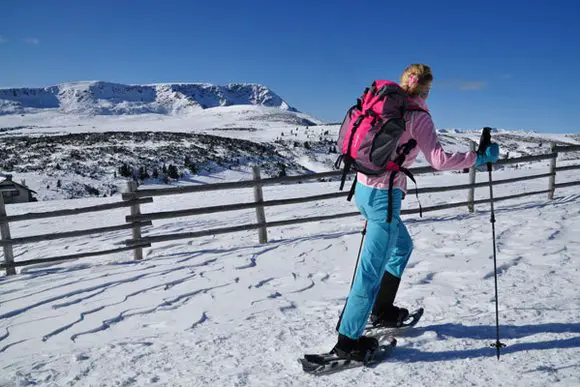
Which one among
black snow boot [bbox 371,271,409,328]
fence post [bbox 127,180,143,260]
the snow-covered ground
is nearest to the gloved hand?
black snow boot [bbox 371,271,409,328]

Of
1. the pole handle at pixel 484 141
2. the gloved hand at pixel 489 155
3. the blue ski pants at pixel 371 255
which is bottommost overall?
the blue ski pants at pixel 371 255

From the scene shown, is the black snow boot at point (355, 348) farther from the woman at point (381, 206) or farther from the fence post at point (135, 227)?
the fence post at point (135, 227)

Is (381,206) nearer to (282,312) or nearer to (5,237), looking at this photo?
(282,312)

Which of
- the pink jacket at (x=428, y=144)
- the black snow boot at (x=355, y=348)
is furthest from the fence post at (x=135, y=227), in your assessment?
the pink jacket at (x=428, y=144)

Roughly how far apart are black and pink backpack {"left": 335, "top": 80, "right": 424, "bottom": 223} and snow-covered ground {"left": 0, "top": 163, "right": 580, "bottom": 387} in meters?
1.29

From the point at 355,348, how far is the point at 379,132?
4.87 feet

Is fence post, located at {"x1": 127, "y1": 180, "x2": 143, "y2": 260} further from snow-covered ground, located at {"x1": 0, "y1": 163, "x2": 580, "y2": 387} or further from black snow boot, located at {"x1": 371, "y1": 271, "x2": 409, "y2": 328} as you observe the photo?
black snow boot, located at {"x1": 371, "y1": 271, "x2": 409, "y2": 328}

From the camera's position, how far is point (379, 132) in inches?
98.4

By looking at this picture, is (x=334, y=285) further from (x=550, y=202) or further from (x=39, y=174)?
(x=39, y=174)

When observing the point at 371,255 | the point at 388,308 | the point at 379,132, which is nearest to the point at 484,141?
the point at 379,132

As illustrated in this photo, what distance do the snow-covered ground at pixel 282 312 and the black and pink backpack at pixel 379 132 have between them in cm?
129

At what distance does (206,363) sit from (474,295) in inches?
106

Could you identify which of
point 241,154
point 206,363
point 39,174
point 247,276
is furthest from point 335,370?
point 241,154

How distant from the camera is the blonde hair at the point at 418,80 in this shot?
2629mm
